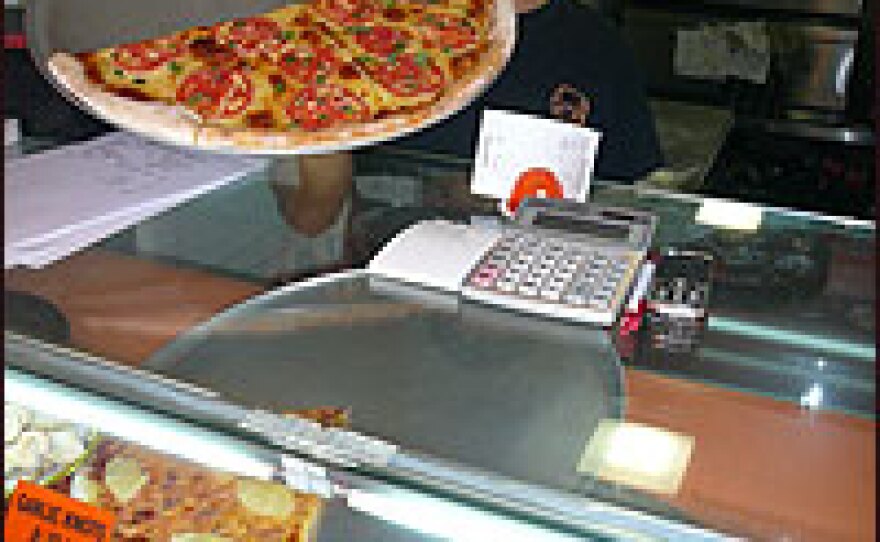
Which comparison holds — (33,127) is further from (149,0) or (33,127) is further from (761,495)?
(761,495)

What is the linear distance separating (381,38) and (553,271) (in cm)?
74

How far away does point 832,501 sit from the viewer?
0.74 m

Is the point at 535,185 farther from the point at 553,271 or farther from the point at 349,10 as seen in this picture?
the point at 349,10

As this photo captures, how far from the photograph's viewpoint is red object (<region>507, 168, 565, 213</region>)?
1.32 metres

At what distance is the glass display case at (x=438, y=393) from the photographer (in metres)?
0.74

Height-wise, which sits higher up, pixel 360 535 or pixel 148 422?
pixel 148 422

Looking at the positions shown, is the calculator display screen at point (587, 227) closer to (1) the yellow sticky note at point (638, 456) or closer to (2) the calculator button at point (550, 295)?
(2) the calculator button at point (550, 295)

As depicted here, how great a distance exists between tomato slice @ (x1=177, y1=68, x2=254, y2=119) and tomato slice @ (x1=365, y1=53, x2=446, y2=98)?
0.20 m

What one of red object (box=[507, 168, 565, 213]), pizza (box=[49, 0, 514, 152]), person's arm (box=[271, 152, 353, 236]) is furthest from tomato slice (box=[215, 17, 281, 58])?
red object (box=[507, 168, 565, 213])

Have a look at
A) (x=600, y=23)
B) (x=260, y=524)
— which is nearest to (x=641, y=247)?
(x=260, y=524)

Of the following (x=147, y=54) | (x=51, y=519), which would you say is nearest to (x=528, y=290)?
(x=51, y=519)

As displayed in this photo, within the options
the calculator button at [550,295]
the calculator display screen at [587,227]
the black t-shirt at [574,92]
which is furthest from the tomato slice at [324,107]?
the black t-shirt at [574,92]

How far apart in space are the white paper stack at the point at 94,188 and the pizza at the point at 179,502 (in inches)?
11.8

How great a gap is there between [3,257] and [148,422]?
1.49 feet
